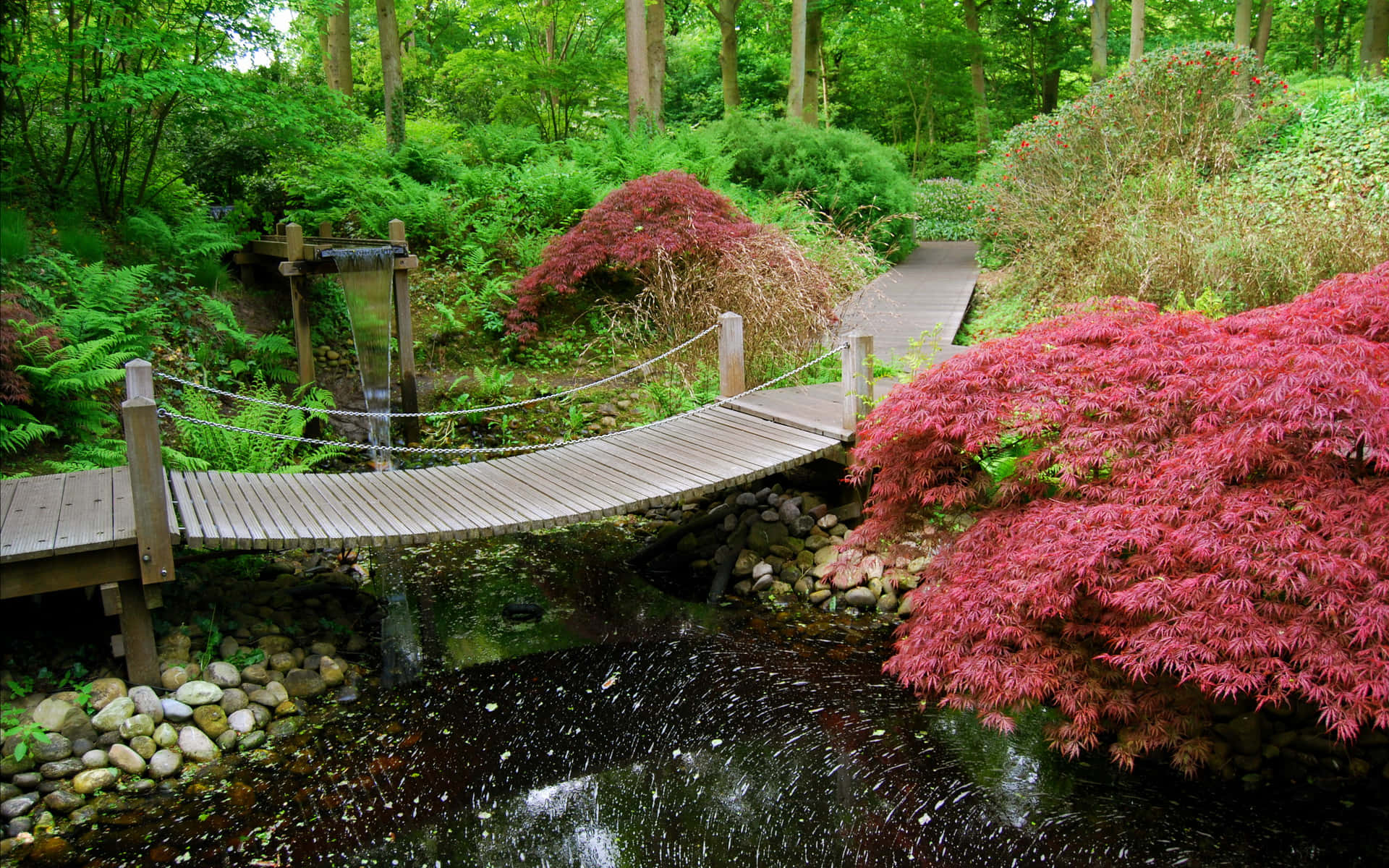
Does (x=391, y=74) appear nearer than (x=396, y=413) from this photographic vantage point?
No

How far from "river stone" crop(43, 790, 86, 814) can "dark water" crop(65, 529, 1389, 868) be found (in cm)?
25

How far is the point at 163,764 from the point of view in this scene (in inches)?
162

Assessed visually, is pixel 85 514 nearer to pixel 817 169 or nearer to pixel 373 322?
pixel 373 322

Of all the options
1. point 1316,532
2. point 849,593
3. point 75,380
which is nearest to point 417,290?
point 75,380

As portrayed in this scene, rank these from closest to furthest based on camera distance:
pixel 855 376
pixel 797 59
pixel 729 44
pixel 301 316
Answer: pixel 855 376 < pixel 301 316 < pixel 797 59 < pixel 729 44

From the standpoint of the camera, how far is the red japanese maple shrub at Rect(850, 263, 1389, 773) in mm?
3277

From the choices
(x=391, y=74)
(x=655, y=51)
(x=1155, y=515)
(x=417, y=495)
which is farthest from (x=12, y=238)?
(x=655, y=51)

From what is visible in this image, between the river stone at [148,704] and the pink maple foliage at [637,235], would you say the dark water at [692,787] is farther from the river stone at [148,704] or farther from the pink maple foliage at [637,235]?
the pink maple foliage at [637,235]

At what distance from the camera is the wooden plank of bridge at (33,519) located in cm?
409

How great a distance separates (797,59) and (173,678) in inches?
537

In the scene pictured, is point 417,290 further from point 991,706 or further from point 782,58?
point 782,58

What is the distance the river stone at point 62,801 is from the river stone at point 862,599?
13.2 feet

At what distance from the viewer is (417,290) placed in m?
9.93

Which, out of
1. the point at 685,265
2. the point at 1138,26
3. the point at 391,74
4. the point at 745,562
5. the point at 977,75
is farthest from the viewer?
the point at 977,75
